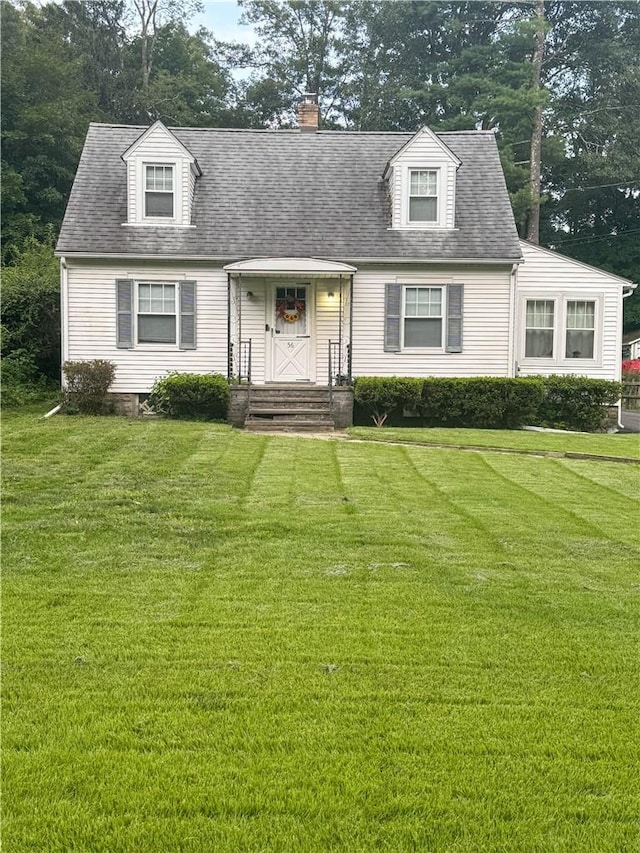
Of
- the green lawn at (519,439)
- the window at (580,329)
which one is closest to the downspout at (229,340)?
the green lawn at (519,439)

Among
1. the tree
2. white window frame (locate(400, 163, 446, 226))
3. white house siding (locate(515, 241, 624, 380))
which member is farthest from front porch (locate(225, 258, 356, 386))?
the tree

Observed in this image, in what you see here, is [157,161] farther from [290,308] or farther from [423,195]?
[423,195]

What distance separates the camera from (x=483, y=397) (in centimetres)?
1566

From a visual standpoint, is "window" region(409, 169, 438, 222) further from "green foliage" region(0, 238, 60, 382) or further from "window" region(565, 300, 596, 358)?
"green foliage" region(0, 238, 60, 382)

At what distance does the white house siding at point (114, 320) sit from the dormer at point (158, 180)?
124 centimetres

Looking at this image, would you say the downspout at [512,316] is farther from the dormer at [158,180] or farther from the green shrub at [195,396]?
the dormer at [158,180]

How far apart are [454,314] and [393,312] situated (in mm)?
1325

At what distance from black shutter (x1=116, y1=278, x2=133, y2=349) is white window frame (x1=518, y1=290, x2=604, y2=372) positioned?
866 cm

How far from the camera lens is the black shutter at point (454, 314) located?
17078mm

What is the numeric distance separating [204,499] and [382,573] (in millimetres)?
2796

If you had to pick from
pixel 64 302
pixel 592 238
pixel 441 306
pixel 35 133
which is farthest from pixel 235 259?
pixel 592 238

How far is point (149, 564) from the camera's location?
573 cm

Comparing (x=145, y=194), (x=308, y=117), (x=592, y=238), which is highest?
(x=308, y=117)

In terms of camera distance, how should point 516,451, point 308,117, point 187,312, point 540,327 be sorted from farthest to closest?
point 308,117
point 540,327
point 187,312
point 516,451
